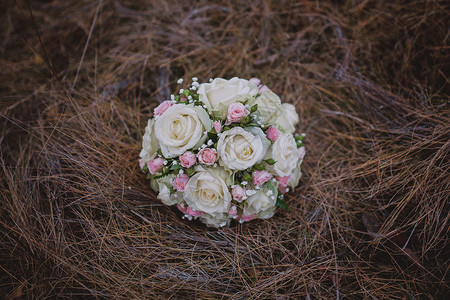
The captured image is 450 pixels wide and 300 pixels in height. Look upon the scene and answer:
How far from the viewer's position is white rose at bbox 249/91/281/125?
1405mm

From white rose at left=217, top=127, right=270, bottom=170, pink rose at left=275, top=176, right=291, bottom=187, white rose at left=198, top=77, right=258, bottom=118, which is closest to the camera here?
white rose at left=217, top=127, right=270, bottom=170

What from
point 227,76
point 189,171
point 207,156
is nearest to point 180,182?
point 189,171

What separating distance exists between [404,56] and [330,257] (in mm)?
1507

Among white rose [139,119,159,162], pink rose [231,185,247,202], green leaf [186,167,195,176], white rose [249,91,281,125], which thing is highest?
white rose [249,91,281,125]

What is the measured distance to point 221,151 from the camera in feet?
4.09

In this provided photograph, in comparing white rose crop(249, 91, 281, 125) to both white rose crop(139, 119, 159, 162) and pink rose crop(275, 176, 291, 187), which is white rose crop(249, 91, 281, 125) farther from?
white rose crop(139, 119, 159, 162)

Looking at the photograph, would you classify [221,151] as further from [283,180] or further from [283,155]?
[283,180]

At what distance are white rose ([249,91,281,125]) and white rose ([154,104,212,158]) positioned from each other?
0.90 ft

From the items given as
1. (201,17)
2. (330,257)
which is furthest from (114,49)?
(330,257)

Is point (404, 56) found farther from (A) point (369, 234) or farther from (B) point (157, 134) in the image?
(B) point (157, 134)

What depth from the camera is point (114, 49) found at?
2.19 metres

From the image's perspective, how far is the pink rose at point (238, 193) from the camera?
1.32m

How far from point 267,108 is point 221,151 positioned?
0.35 metres

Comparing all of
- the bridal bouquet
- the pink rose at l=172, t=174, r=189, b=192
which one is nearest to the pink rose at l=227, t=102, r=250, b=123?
the bridal bouquet
